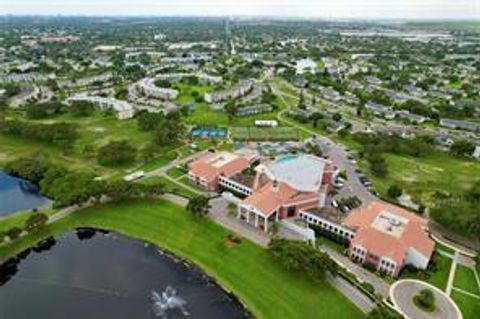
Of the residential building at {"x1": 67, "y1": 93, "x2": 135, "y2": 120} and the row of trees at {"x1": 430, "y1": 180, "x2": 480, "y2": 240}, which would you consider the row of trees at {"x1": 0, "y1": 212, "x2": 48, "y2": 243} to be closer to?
the residential building at {"x1": 67, "y1": 93, "x2": 135, "y2": 120}

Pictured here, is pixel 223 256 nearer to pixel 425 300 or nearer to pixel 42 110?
pixel 425 300

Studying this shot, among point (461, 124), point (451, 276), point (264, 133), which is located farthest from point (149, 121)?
point (461, 124)

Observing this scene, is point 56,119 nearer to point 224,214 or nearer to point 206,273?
point 224,214

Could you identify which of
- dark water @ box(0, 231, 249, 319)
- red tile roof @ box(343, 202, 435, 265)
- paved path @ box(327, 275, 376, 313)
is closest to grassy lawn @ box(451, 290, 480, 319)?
red tile roof @ box(343, 202, 435, 265)

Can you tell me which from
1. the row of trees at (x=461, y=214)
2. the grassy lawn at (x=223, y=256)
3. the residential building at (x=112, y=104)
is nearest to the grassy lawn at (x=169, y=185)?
the grassy lawn at (x=223, y=256)

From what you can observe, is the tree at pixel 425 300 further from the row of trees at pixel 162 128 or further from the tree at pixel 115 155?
the row of trees at pixel 162 128
